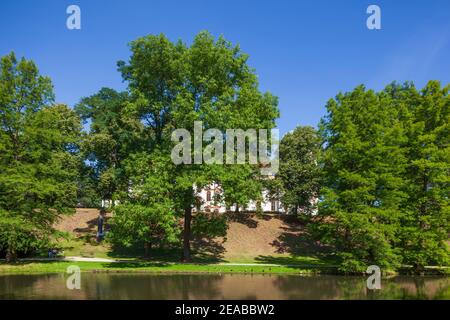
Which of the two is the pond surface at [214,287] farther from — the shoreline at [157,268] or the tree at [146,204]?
the tree at [146,204]

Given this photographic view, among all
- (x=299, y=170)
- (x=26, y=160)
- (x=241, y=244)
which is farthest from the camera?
(x=299, y=170)

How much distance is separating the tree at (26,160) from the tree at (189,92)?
27.8 ft

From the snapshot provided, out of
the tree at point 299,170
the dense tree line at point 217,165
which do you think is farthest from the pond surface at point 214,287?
the tree at point 299,170

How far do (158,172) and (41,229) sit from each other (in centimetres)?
1161

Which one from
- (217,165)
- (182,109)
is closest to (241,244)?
(217,165)

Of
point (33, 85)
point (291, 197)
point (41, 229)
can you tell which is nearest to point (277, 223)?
point (291, 197)

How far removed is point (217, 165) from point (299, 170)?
71.9 ft

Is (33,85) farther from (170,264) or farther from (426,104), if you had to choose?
(426,104)

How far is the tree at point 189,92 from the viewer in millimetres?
35844

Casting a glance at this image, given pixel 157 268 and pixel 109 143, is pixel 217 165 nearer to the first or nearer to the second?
pixel 157 268

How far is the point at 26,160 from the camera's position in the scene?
1451 inches

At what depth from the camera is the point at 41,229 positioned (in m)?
35.7
